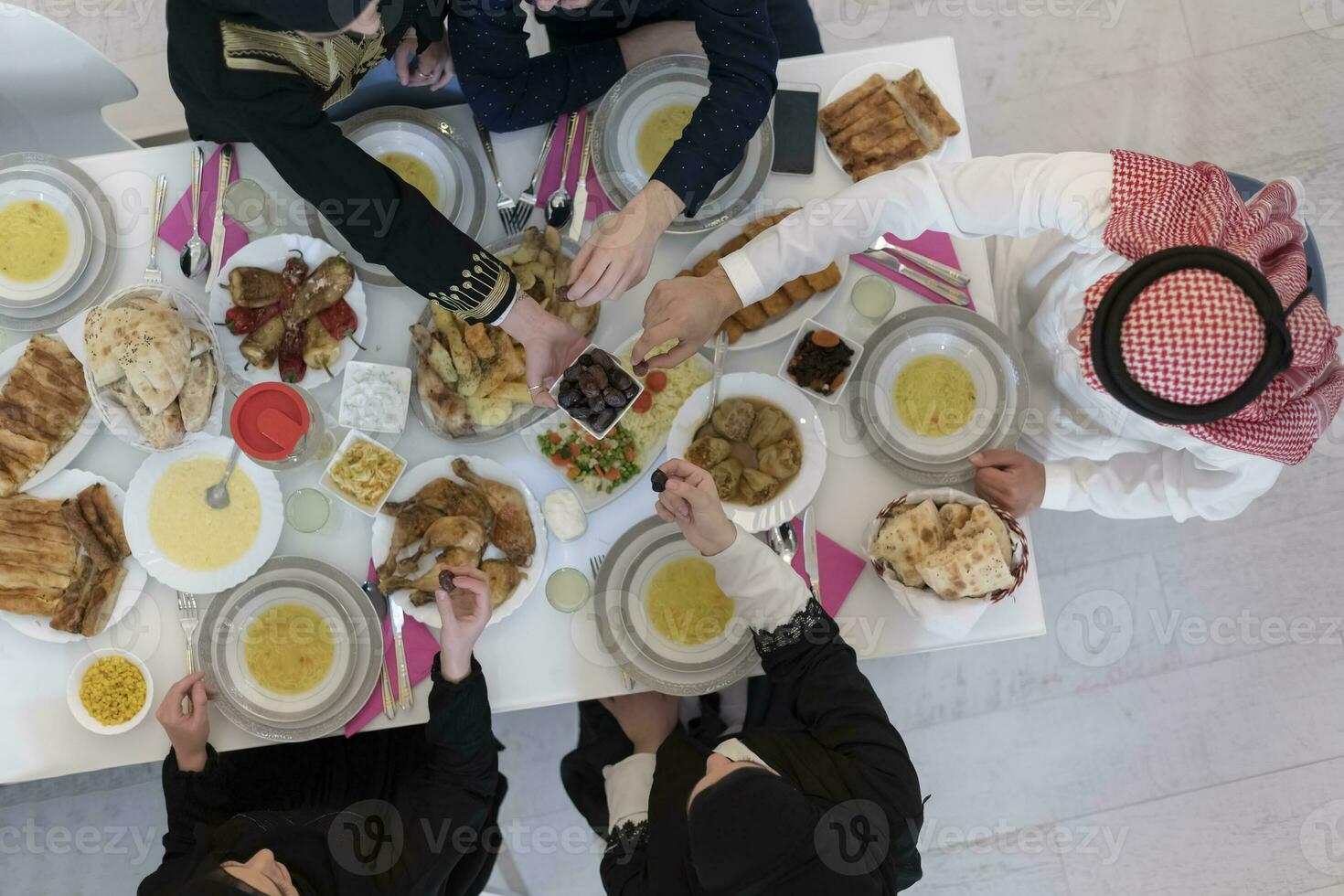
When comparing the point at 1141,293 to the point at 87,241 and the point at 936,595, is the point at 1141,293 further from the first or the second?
the point at 87,241

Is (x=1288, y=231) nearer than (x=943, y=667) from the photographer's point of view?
Yes

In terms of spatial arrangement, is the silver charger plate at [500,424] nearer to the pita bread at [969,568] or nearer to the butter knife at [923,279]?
the butter knife at [923,279]

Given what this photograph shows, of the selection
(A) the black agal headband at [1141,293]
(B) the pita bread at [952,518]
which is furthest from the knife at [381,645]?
(A) the black agal headband at [1141,293]

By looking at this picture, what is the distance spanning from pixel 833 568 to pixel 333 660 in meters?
1.06

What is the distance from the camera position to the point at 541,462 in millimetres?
1809

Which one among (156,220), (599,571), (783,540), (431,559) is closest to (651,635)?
(599,571)

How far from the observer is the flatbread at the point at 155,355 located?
5.32ft

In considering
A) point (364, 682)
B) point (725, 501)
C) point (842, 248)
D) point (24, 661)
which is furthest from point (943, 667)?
point (24, 661)

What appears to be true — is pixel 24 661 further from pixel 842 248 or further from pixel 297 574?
pixel 842 248

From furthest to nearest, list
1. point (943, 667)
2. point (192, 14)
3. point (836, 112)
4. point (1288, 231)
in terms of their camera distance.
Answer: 1. point (943, 667)
2. point (836, 112)
3. point (1288, 231)
4. point (192, 14)

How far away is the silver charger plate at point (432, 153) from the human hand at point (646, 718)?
1.19 meters

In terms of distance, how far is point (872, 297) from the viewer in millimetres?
1815

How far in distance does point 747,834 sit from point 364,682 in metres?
0.85

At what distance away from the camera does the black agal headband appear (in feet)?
4.11
